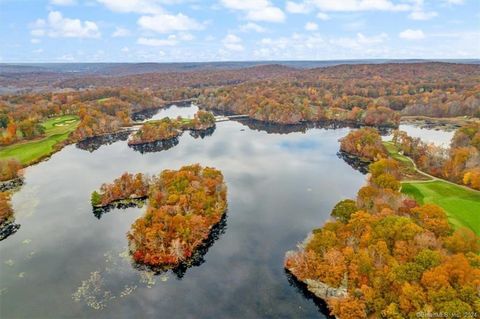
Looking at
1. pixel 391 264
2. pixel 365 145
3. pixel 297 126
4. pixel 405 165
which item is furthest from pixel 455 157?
pixel 297 126

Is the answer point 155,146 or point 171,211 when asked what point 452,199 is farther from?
point 155,146

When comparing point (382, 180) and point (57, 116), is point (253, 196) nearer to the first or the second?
point (382, 180)

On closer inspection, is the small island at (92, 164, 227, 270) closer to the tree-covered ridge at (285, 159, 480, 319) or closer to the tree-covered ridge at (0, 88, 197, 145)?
the tree-covered ridge at (285, 159, 480, 319)

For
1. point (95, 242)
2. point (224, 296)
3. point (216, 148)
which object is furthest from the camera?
point (216, 148)

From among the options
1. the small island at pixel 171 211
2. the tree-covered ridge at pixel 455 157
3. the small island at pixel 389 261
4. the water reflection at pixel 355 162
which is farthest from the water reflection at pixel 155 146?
the small island at pixel 389 261

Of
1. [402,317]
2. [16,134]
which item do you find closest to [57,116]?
[16,134]

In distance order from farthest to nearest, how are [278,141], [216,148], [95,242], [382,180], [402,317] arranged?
1. [278,141]
2. [216,148]
3. [382,180]
4. [95,242]
5. [402,317]

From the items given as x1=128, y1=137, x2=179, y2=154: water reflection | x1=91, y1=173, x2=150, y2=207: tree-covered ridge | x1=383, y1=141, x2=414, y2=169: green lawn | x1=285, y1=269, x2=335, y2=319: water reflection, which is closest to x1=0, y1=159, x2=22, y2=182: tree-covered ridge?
x1=91, y1=173, x2=150, y2=207: tree-covered ridge
